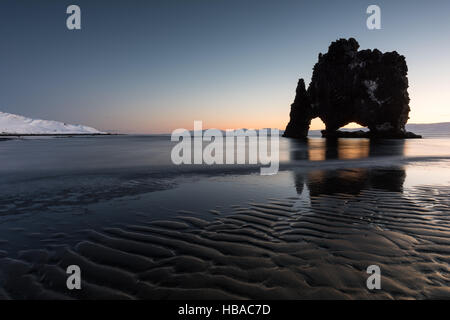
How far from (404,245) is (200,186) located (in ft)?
27.8

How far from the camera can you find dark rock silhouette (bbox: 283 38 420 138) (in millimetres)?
76938

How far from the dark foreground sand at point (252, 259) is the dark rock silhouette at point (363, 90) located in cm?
8549

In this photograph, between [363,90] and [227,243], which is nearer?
[227,243]

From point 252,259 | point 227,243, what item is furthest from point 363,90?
point 252,259

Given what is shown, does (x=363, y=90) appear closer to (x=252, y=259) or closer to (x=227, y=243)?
(x=227, y=243)

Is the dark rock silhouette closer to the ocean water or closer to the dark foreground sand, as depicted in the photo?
the ocean water

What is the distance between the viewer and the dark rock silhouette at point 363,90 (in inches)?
3029

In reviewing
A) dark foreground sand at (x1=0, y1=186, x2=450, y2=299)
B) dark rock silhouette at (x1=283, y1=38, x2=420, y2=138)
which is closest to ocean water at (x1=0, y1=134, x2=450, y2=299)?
dark foreground sand at (x1=0, y1=186, x2=450, y2=299)

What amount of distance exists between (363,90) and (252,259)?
91.1 m

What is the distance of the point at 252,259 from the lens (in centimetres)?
469

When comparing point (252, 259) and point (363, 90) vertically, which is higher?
point (363, 90)

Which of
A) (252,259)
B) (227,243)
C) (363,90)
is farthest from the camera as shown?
(363,90)

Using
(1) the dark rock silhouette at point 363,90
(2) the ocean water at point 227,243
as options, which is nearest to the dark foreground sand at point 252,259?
(2) the ocean water at point 227,243

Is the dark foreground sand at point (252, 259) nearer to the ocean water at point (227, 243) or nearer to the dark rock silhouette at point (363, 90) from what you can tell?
the ocean water at point (227, 243)
